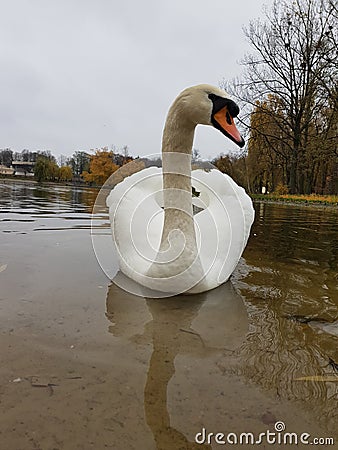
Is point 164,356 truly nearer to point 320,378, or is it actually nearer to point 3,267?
point 320,378

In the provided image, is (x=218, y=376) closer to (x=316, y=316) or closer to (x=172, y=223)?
(x=316, y=316)

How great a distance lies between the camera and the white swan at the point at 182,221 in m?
2.64

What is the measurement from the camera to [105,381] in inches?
64.0

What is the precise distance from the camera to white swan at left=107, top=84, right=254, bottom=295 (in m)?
2.64

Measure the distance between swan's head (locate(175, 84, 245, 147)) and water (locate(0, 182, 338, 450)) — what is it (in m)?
1.26

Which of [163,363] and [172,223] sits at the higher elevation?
[172,223]

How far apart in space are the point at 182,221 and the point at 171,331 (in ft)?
2.92

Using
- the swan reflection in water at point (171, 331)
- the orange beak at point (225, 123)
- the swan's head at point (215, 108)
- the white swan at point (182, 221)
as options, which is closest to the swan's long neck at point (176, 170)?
the white swan at point (182, 221)

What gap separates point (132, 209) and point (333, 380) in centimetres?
216

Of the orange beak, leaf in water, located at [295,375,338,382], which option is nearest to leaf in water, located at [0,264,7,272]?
the orange beak

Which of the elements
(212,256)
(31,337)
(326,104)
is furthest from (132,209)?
(326,104)

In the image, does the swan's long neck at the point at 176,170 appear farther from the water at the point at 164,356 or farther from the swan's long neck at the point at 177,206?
the water at the point at 164,356

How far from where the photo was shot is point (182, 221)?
2.82 meters

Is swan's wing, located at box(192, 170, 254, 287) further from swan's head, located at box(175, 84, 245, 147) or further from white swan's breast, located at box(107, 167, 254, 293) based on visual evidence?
swan's head, located at box(175, 84, 245, 147)
